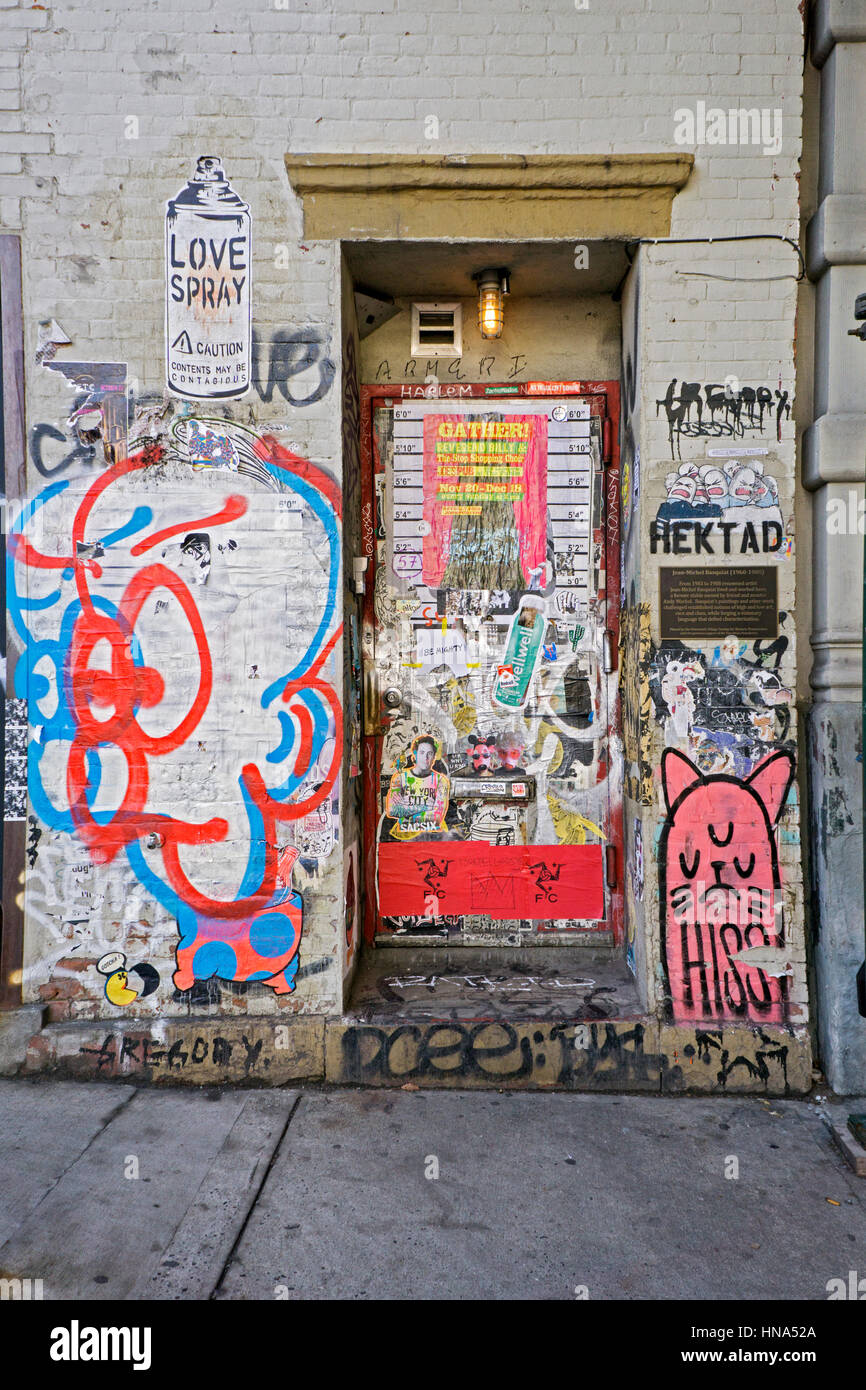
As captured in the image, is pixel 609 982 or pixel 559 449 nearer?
pixel 609 982

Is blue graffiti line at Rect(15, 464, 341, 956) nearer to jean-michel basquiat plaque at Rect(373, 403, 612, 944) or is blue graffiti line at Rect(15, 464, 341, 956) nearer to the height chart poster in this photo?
jean-michel basquiat plaque at Rect(373, 403, 612, 944)

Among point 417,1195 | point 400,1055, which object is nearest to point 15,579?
point 400,1055

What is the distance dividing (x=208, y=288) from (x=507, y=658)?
2491 millimetres

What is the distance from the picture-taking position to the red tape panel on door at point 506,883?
484 cm

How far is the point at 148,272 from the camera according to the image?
418 centimetres

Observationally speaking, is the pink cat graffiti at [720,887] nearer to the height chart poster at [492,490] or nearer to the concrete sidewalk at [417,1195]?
the concrete sidewalk at [417,1195]

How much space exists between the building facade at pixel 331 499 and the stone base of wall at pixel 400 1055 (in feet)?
0.06

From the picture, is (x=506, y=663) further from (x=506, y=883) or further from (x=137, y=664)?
(x=137, y=664)

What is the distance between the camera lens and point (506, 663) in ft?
15.9

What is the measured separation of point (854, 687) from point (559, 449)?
2063 mm

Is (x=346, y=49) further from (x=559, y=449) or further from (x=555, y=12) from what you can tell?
(x=559, y=449)

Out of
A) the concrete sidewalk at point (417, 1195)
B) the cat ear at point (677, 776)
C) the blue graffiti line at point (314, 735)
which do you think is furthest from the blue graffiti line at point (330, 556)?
the concrete sidewalk at point (417, 1195)

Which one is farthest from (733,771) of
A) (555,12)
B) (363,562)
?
(555,12)

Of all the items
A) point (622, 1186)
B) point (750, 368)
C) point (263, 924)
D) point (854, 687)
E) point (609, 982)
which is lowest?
point (622, 1186)
